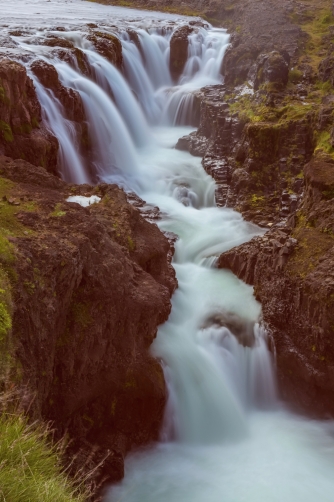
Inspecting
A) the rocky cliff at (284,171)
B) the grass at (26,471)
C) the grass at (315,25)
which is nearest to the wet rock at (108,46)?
the rocky cliff at (284,171)

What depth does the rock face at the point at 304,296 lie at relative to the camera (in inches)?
402

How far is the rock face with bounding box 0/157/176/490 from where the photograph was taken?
7488 millimetres

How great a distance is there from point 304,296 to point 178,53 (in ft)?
77.9

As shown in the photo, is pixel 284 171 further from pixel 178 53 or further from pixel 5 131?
pixel 178 53

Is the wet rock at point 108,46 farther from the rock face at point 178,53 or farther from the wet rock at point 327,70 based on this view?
the wet rock at point 327,70

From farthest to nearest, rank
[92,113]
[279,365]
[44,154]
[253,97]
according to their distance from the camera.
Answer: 1. [253,97]
2. [92,113]
3. [44,154]
4. [279,365]

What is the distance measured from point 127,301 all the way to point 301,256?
173 inches

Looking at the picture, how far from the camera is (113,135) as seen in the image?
2006 centimetres

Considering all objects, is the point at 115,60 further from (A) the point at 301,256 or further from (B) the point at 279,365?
(B) the point at 279,365

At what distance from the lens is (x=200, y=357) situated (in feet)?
35.0

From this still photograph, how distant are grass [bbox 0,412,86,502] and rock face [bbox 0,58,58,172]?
32.7ft

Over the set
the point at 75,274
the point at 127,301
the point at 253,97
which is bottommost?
the point at 127,301

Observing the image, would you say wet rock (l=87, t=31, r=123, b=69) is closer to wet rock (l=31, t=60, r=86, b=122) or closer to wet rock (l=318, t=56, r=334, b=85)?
wet rock (l=31, t=60, r=86, b=122)

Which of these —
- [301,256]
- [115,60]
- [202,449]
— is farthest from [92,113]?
[202,449]
